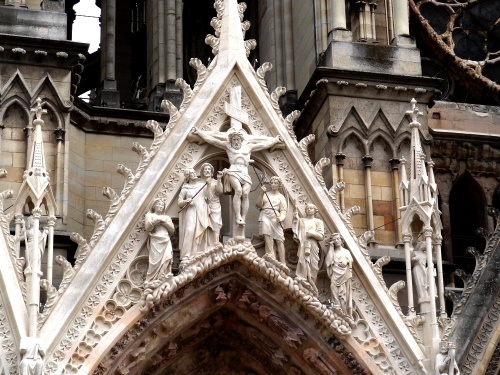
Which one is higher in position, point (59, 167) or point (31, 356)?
point (59, 167)

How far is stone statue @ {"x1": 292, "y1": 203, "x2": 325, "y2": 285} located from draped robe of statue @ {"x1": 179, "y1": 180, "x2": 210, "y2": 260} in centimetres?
91

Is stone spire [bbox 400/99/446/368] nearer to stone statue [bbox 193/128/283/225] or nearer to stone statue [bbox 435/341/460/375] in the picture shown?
stone statue [bbox 435/341/460/375]

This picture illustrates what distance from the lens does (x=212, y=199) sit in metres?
17.7

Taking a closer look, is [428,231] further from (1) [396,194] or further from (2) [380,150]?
(2) [380,150]

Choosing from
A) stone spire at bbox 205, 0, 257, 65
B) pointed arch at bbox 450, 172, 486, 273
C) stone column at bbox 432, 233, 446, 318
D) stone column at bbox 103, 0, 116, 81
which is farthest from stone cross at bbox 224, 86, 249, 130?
pointed arch at bbox 450, 172, 486, 273

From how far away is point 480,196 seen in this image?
21.1 meters

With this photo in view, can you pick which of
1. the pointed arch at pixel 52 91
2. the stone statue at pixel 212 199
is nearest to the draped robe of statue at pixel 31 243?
the stone statue at pixel 212 199

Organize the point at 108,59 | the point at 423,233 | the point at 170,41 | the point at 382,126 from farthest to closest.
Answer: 1. the point at 170,41
2. the point at 108,59
3. the point at 382,126
4. the point at 423,233

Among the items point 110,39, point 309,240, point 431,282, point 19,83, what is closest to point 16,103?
point 19,83

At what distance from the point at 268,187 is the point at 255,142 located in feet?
1.50

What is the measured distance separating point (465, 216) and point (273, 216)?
414 cm

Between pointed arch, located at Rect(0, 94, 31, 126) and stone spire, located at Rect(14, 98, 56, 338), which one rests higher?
pointed arch, located at Rect(0, 94, 31, 126)

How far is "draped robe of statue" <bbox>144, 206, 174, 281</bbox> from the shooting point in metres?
17.3

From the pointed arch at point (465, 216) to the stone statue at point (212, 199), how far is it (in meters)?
4.10
